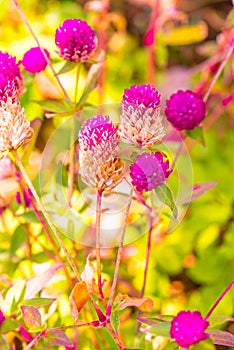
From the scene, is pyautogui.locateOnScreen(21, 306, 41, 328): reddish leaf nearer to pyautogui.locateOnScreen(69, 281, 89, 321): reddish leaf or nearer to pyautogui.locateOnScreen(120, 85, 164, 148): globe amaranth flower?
pyautogui.locateOnScreen(69, 281, 89, 321): reddish leaf

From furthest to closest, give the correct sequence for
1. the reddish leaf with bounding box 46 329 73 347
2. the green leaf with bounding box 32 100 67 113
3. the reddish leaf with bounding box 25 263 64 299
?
the green leaf with bounding box 32 100 67 113 < the reddish leaf with bounding box 25 263 64 299 < the reddish leaf with bounding box 46 329 73 347

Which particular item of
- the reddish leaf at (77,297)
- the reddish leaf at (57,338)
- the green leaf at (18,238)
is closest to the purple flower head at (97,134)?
the reddish leaf at (77,297)

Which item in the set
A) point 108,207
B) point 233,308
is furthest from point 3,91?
point 233,308

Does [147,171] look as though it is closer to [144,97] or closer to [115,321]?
[144,97]

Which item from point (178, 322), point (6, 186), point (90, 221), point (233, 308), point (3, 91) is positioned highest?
point (3, 91)

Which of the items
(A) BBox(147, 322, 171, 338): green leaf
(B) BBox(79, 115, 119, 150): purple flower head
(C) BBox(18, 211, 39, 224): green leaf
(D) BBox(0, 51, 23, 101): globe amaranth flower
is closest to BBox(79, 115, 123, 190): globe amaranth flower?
(B) BBox(79, 115, 119, 150): purple flower head

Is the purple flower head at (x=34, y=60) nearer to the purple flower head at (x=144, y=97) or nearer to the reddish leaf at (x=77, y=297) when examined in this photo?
the purple flower head at (x=144, y=97)

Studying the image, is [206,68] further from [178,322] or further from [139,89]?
[178,322]
